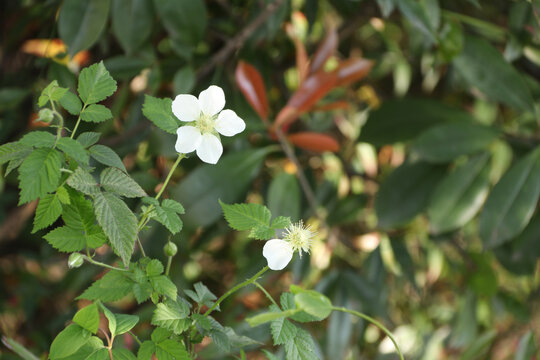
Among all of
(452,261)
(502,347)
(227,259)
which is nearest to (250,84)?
(227,259)

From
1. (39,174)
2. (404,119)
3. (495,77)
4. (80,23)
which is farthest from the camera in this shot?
(404,119)

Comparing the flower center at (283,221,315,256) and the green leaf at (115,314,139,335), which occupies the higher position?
the flower center at (283,221,315,256)

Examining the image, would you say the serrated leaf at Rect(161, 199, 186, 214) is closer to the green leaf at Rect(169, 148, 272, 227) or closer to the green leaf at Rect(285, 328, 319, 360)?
the green leaf at Rect(285, 328, 319, 360)

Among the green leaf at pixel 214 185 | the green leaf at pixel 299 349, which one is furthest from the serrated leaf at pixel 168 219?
the green leaf at pixel 214 185

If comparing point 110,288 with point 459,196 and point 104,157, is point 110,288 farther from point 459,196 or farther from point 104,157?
point 459,196

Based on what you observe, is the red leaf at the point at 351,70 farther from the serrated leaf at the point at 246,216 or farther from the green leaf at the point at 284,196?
the serrated leaf at the point at 246,216

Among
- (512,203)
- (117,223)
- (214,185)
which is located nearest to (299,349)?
(117,223)

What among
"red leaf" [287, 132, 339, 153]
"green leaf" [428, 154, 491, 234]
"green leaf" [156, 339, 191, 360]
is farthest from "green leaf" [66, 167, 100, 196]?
"green leaf" [428, 154, 491, 234]

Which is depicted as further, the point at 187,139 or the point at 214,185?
the point at 214,185
